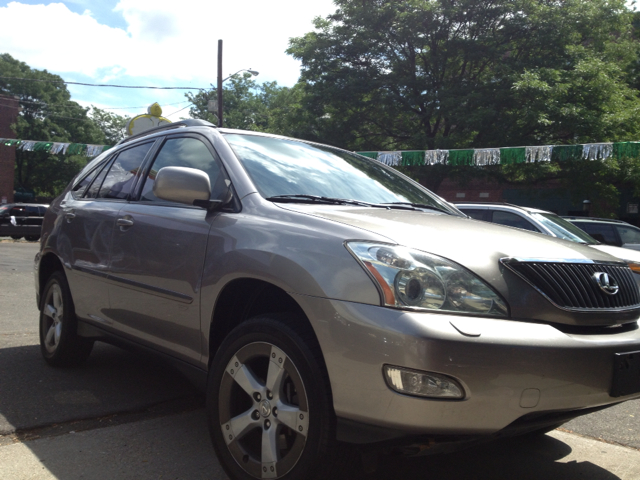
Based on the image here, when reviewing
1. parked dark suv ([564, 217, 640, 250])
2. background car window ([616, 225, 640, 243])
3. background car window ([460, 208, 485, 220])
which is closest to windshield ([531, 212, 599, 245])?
background car window ([460, 208, 485, 220])

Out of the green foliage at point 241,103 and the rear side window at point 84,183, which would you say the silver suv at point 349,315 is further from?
the green foliage at point 241,103

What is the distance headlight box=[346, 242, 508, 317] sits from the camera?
6.96 feet

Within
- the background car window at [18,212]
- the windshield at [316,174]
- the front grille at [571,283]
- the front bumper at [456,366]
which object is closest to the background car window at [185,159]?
the windshield at [316,174]

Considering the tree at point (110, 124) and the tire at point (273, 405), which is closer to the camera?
the tire at point (273, 405)

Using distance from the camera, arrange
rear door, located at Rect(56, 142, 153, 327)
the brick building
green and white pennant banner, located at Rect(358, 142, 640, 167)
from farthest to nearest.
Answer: the brick building, green and white pennant banner, located at Rect(358, 142, 640, 167), rear door, located at Rect(56, 142, 153, 327)

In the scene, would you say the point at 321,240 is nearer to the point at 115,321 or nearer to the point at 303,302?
the point at 303,302

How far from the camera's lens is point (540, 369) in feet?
6.81

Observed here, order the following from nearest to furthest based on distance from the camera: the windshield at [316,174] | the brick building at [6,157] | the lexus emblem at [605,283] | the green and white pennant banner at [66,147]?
the lexus emblem at [605,283], the windshield at [316,174], the green and white pennant banner at [66,147], the brick building at [6,157]

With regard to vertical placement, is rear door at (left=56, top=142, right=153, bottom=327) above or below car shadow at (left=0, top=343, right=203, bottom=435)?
above

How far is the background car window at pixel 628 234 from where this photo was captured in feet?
36.7

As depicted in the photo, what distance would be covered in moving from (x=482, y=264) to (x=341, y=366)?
64cm

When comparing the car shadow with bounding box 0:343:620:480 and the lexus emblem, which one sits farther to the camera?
the car shadow with bounding box 0:343:620:480

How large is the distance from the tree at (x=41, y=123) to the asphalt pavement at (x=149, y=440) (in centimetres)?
4863

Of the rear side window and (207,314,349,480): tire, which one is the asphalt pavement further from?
the rear side window
